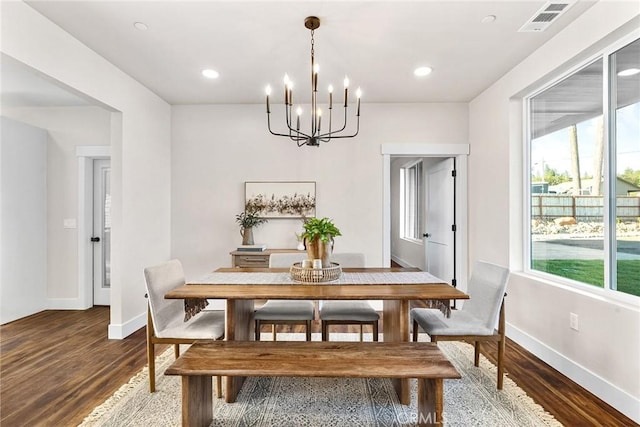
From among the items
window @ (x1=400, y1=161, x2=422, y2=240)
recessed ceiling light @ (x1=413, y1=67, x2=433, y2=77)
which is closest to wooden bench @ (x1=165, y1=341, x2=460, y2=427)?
recessed ceiling light @ (x1=413, y1=67, x2=433, y2=77)

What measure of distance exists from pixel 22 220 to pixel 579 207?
5695 mm

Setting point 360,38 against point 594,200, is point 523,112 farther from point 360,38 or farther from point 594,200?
point 360,38

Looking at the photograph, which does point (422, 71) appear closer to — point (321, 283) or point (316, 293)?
point (321, 283)

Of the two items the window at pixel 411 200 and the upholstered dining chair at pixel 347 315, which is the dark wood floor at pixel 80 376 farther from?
the window at pixel 411 200

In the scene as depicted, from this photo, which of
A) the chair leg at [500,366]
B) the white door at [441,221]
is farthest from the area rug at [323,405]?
the white door at [441,221]

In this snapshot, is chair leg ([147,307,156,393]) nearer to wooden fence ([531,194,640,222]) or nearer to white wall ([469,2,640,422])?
white wall ([469,2,640,422])

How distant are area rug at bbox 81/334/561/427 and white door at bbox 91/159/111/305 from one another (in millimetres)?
2438

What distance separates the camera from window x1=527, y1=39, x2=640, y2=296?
2.10 metres

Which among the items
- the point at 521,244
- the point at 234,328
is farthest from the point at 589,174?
the point at 234,328

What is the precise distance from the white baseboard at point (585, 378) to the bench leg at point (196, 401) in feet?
8.07

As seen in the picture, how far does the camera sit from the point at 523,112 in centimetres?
323

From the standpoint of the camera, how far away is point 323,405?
2.07 meters

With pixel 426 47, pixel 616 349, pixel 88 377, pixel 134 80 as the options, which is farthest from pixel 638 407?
pixel 134 80

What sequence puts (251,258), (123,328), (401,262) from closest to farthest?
(123,328) < (251,258) < (401,262)
